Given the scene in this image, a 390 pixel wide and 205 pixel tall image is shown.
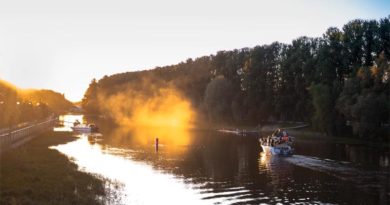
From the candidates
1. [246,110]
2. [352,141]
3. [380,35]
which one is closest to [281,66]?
[246,110]

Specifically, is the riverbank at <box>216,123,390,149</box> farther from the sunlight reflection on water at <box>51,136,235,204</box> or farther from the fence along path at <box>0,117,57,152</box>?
the fence along path at <box>0,117,57,152</box>

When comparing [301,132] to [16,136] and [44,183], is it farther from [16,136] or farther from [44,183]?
Answer: [44,183]

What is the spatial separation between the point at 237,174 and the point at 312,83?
7102 centimetres

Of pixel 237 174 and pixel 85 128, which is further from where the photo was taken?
pixel 85 128

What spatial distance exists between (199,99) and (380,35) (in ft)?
272

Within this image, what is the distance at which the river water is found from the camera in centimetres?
4684

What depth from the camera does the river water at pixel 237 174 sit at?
46844mm

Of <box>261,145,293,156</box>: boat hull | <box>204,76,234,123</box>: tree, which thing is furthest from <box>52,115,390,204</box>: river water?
<box>204,76,234,123</box>: tree

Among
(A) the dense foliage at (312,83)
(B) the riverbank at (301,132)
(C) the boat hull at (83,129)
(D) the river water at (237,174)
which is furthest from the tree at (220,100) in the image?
(D) the river water at (237,174)

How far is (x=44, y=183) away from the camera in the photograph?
4409 centimetres

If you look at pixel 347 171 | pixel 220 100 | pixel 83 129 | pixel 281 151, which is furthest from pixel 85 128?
pixel 347 171

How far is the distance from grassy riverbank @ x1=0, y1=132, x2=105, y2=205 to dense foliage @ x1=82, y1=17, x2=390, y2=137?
66.4m

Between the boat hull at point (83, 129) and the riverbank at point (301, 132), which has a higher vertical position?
the boat hull at point (83, 129)

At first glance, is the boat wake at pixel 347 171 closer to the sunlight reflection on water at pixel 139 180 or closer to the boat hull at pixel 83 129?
the sunlight reflection on water at pixel 139 180
